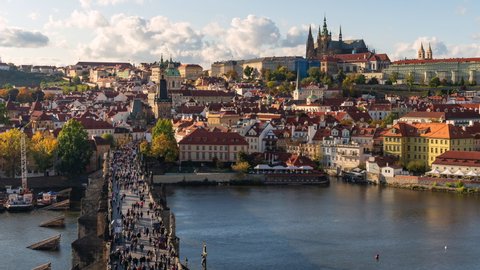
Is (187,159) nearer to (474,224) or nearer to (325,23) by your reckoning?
(474,224)

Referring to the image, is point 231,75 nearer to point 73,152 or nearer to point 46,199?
point 73,152

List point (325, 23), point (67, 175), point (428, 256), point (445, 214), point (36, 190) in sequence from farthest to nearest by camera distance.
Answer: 1. point (325, 23)
2. point (67, 175)
3. point (36, 190)
4. point (445, 214)
5. point (428, 256)

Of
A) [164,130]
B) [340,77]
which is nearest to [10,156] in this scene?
[164,130]

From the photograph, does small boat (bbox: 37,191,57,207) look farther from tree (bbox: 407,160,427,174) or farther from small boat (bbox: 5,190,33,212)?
tree (bbox: 407,160,427,174)

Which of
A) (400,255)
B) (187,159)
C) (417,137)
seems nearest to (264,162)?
(187,159)

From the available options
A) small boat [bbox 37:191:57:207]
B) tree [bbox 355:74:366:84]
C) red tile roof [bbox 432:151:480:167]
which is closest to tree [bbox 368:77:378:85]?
tree [bbox 355:74:366:84]

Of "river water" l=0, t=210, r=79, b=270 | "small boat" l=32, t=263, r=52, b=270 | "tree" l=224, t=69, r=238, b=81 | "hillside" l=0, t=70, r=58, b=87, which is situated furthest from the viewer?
"hillside" l=0, t=70, r=58, b=87
